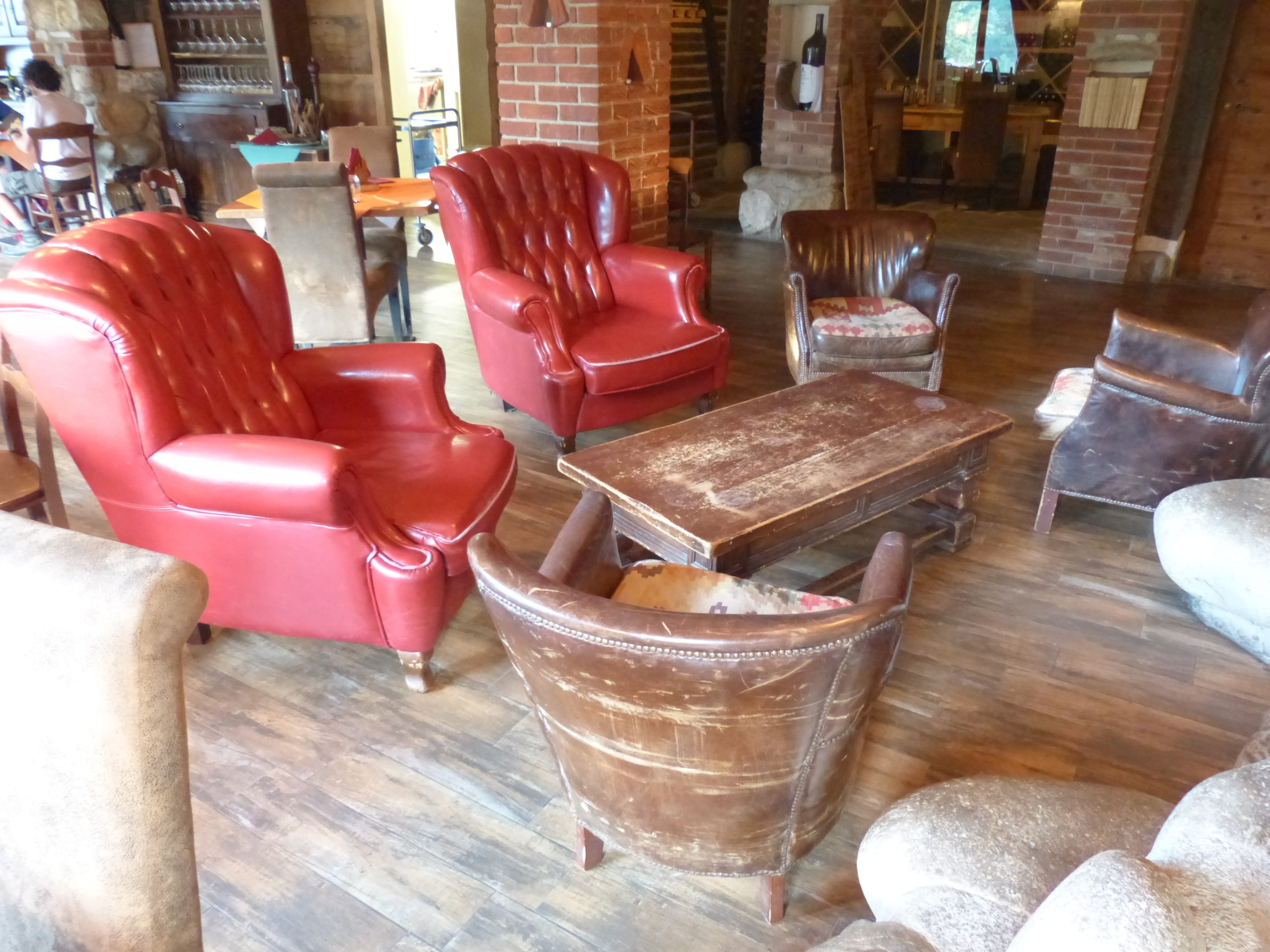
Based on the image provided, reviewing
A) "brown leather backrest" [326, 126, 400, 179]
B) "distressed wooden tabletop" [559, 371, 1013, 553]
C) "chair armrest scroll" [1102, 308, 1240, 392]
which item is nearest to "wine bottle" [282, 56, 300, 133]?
"brown leather backrest" [326, 126, 400, 179]

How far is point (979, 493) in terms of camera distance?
3.21m

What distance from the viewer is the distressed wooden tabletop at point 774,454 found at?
6.91ft

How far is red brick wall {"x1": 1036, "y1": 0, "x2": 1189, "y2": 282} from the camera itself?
5484mm

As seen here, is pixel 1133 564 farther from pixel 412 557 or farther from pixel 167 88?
pixel 167 88

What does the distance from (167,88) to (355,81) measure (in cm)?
218

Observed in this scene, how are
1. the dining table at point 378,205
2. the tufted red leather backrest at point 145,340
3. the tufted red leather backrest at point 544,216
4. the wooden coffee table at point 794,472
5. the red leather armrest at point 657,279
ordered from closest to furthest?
the tufted red leather backrest at point 145,340, the wooden coffee table at point 794,472, the tufted red leather backrest at point 544,216, the red leather armrest at point 657,279, the dining table at point 378,205

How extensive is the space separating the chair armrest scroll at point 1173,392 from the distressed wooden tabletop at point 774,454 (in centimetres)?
38

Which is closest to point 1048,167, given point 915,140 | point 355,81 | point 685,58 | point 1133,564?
point 915,140

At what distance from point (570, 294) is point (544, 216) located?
0.32 m

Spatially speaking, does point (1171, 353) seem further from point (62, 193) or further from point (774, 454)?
point (62, 193)

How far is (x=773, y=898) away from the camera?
5.34 feet

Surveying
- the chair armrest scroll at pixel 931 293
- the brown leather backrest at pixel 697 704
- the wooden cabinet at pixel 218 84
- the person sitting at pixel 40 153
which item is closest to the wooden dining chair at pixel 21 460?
the brown leather backrest at pixel 697 704

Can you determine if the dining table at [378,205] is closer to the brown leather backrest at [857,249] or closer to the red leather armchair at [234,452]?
the brown leather backrest at [857,249]

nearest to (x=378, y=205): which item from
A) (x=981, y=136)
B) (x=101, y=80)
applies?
(x=101, y=80)
